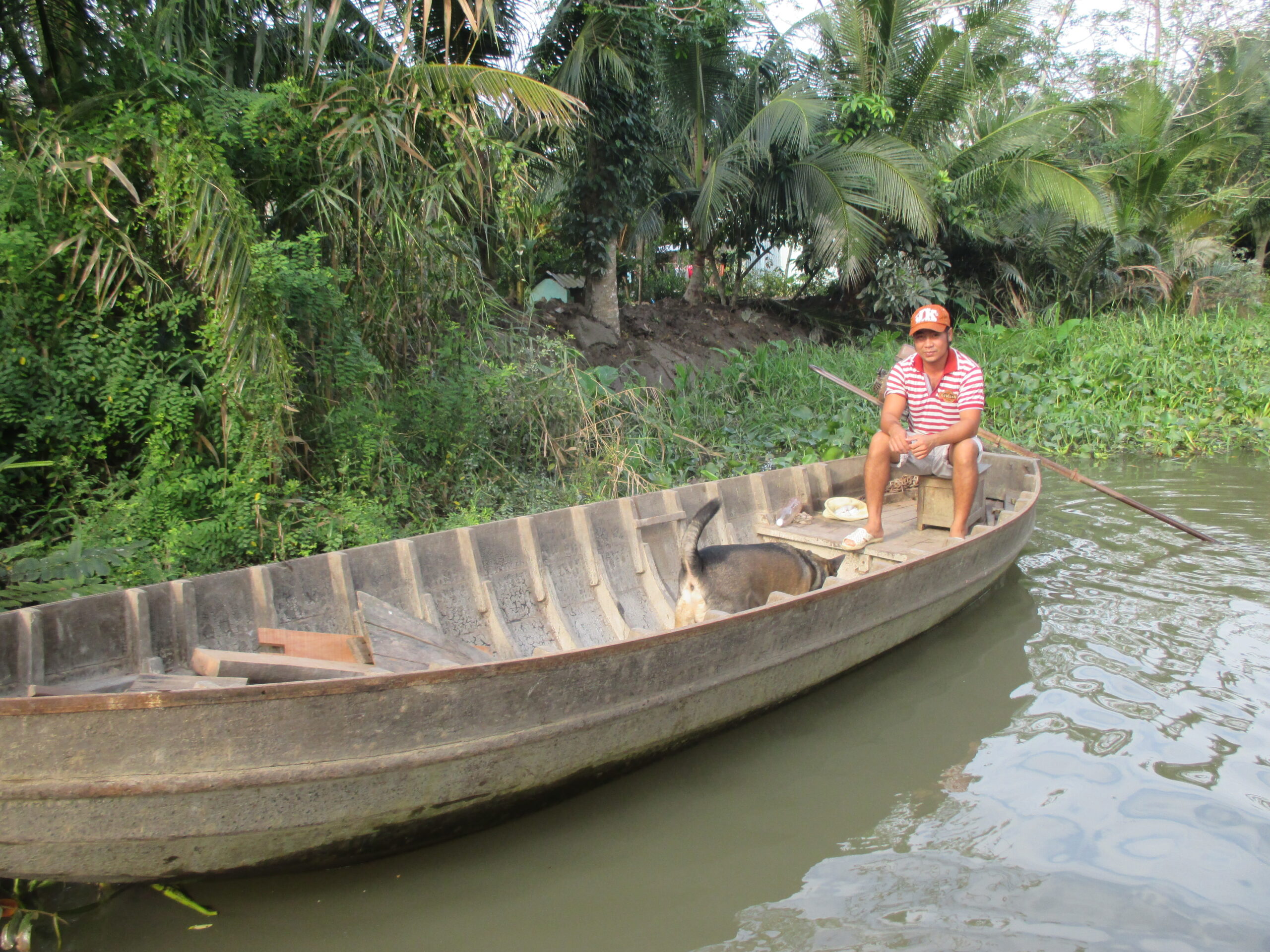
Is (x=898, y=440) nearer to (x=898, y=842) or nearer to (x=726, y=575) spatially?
(x=726, y=575)

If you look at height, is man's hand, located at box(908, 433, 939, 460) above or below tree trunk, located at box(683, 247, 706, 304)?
below

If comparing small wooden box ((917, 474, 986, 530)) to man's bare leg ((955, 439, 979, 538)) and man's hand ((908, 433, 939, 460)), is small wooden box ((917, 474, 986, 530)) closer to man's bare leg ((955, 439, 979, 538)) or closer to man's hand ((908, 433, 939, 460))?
man's bare leg ((955, 439, 979, 538))

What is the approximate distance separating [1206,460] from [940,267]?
5.17 metres

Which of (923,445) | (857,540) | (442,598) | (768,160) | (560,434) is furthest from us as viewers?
(768,160)

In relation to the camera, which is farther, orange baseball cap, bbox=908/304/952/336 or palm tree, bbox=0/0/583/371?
orange baseball cap, bbox=908/304/952/336

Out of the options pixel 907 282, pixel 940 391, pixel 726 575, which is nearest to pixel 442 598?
pixel 726 575

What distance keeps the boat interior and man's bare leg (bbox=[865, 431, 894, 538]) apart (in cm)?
21

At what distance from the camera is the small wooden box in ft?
19.4

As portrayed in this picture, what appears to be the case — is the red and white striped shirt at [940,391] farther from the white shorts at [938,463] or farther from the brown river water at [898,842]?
the brown river water at [898,842]

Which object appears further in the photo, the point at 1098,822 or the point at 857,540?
the point at 857,540

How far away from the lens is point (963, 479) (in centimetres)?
558

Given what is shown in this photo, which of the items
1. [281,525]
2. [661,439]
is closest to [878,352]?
[661,439]

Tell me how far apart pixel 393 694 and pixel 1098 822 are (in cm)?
279

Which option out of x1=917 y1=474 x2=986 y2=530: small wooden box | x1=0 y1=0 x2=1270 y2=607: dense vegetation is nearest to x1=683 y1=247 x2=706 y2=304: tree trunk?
x1=0 y1=0 x2=1270 y2=607: dense vegetation
